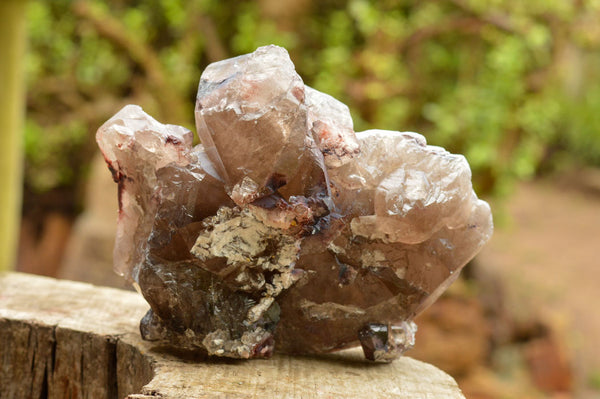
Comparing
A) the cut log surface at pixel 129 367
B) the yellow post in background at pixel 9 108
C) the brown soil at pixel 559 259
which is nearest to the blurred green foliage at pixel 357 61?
the brown soil at pixel 559 259

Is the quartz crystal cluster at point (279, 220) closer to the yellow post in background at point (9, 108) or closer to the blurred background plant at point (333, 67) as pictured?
the yellow post in background at point (9, 108)

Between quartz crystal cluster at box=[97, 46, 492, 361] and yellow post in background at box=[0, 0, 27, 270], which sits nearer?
quartz crystal cluster at box=[97, 46, 492, 361]

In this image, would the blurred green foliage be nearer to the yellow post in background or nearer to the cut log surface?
the yellow post in background

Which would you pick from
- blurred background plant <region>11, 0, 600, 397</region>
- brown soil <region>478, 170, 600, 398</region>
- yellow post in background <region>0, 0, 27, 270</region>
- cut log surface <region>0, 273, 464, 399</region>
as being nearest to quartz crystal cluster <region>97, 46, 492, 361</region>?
cut log surface <region>0, 273, 464, 399</region>

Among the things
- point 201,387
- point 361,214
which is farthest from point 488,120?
point 201,387

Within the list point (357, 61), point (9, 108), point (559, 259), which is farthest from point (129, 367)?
point (559, 259)

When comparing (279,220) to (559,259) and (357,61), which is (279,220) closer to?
(357,61)

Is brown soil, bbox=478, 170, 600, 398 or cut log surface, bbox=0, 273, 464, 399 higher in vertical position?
cut log surface, bbox=0, 273, 464, 399
